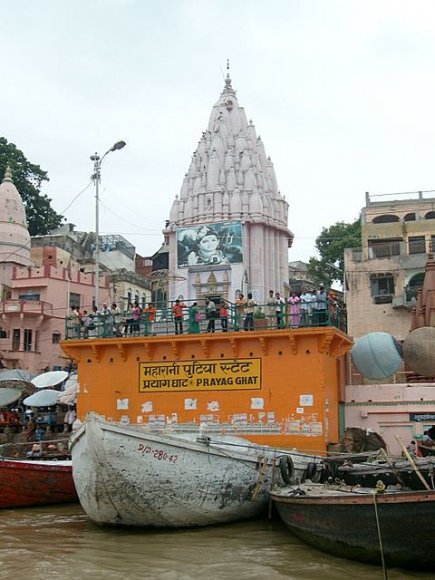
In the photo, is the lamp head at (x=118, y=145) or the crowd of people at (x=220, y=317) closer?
the crowd of people at (x=220, y=317)

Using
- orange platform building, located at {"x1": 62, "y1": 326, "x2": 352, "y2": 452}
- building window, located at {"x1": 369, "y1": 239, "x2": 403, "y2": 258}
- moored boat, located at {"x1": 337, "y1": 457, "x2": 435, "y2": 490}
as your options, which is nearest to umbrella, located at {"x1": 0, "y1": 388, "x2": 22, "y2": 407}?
orange platform building, located at {"x1": 62, "y1": 326, "x2": 352, "y2": 452}

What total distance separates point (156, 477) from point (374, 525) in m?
4.50

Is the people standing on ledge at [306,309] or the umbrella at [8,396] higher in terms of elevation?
the people standing on ledge at [306,309]

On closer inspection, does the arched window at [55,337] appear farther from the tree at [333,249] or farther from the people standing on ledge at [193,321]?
the people standing on ledge at [193,321]

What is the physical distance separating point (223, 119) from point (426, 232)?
13.7 metres

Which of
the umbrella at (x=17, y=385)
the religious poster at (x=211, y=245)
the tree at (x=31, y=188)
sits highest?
the tree at (x=31, y=188)

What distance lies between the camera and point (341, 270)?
161 ft

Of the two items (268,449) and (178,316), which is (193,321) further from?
(268,449)

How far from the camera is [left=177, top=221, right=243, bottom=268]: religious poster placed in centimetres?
3672

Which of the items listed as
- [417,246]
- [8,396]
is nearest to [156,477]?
[8,396]

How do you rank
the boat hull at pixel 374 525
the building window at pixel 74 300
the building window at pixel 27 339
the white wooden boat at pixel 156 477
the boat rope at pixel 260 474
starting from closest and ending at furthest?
the boat hull at pixel 374 525, the white wooden boat at pixel 156 477, the boat rope at pixel 260 474, the building window at pixel 27 339, the building window at pixel 74 300

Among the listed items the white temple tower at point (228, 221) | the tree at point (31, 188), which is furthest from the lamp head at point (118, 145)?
the tree at point (31, 188)

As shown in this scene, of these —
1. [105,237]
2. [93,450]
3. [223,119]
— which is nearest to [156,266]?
[105,237]

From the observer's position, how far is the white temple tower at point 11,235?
43.7m
